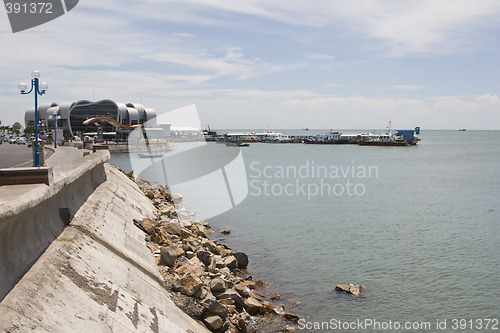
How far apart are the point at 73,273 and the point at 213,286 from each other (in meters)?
4.67

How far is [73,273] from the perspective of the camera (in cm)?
890

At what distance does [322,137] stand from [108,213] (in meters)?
136

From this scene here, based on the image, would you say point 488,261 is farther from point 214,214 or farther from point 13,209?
point 13,209

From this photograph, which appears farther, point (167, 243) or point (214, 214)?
point (214, 214)

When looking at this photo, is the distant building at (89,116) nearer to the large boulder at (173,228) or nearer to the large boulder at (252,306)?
the large boulder at (173,228)

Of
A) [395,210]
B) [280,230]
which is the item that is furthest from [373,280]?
[395,210]

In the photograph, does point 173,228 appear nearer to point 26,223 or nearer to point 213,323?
point 213,323

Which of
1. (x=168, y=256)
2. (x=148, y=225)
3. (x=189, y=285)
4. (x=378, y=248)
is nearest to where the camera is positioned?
(x=189, y=285)

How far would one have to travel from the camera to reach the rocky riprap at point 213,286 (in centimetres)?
1121

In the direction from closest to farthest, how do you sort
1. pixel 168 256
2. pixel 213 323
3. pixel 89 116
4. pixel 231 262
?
pixel 213 323 < pixel 168 256 < pixel 231 262 < pixel 89 116

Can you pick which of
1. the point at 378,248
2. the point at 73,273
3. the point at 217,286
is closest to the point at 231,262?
the point at 217,286

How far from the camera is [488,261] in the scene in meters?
19.0

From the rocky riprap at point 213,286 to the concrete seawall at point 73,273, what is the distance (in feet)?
1.51

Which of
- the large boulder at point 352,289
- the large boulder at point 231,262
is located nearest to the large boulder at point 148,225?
the large boulder at point 231,262
